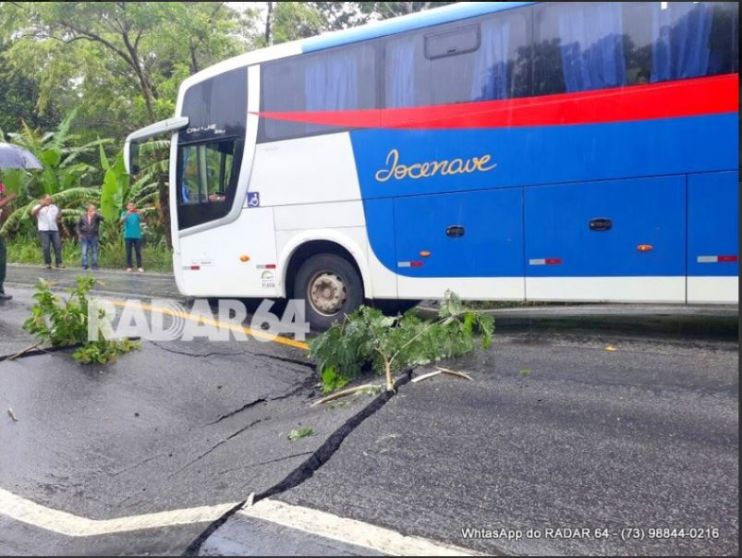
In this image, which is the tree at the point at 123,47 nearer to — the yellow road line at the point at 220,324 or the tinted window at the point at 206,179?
the tinted window at the point at 206,179

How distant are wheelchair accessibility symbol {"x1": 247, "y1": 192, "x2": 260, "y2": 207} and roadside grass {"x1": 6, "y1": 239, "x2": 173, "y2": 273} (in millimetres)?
7584

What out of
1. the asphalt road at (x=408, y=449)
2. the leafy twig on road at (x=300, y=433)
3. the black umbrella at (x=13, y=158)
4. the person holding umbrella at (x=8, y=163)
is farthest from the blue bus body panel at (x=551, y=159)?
the black umbrella at (x=13, y=158)

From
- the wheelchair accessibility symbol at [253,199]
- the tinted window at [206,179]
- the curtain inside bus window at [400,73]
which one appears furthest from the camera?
the tinted window at [206,179]

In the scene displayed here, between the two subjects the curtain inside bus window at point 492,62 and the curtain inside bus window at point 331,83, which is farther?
the curtain inside bus window at point 331,83

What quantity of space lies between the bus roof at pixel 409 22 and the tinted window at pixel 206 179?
1.56 meters

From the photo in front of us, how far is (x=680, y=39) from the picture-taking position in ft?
20.1

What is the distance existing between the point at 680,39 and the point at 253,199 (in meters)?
4.86

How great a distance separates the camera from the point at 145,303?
29.6 ft

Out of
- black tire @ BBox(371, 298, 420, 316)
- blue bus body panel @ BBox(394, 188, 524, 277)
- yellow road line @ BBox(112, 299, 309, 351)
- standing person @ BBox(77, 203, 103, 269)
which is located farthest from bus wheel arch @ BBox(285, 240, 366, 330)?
standing person @ BBox(77, 203, 103, 269)

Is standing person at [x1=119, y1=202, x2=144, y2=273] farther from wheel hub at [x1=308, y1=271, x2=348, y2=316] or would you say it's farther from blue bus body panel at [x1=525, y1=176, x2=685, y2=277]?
blue bus body panel at [x1=525, y1=176, x2=685, y2=277]

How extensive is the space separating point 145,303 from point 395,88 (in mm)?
4238

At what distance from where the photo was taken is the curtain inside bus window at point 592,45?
21.1ft

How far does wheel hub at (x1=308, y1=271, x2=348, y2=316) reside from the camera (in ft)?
26.4

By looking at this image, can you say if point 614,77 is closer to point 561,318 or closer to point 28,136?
point 561,318
